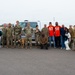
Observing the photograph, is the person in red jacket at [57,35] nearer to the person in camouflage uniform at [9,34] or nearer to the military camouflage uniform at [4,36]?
the person in camouflage uniform at [9,34]

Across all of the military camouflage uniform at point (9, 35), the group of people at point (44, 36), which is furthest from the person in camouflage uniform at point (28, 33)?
the military camouflage uniform at point (9, 35)

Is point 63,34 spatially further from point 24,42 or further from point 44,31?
point 24,42

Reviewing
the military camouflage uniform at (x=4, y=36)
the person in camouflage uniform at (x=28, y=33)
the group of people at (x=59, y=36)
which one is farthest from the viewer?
the military camouflage uniform at (x=4, y=36)

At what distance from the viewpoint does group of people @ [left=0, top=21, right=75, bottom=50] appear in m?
17.2

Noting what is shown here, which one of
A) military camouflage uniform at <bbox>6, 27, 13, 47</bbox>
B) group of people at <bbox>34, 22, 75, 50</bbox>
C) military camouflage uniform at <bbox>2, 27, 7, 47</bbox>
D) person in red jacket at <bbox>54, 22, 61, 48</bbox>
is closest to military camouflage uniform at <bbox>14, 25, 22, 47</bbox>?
military camouflage uniform at <bbox>6, 27, 13, 47</bbox>

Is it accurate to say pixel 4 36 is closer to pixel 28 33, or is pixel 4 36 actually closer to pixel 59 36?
pixel 28 33

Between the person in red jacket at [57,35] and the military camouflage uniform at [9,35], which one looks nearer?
the person in red jacket at [57,35]

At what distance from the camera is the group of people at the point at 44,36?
1717 centimetres

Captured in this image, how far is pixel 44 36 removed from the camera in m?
17.3

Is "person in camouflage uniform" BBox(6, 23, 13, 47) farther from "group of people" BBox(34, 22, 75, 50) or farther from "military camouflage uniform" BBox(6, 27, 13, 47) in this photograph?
"group of people" BBox(34, 22, 75, 50)

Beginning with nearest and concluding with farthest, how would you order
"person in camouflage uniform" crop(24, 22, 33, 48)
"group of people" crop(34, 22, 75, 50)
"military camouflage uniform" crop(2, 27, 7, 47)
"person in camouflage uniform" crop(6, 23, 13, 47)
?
"group of people" crop(34, 22, 75, 50) → "person in camouflage uniform" crop(24, 22, 33, 48) → "person in camouflage uniform" crop(6, 23, 13, 47) → "military camouflage uniform" crop(2, 27, 7, 47)

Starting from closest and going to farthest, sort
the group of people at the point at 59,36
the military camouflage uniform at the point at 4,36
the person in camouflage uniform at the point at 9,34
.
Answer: the group of people at the point at 59,36
the person in camouflage uniform at the point at 9,34
the military camouflage uniform at the point at 4,36

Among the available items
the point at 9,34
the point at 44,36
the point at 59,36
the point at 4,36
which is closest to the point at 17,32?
the point at 9,34

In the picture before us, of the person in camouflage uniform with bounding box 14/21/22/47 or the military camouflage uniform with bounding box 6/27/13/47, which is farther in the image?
the military camouflage uniform with bounding box 6/27/13/47
